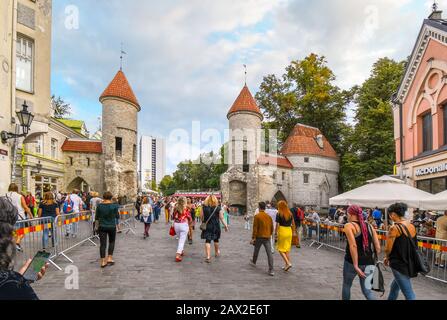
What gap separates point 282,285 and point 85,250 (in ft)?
21.5

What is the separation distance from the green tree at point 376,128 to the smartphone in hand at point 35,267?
28593 mm

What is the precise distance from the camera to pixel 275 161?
118 feet

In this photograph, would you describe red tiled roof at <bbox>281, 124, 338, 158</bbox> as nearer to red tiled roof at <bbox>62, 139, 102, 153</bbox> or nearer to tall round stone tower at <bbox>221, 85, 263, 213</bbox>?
tall round stone tower at <bbox>221, 85, 263, 213</bbox>

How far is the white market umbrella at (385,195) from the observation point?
10359mm

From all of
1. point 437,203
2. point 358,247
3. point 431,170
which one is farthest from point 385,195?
point 431,170

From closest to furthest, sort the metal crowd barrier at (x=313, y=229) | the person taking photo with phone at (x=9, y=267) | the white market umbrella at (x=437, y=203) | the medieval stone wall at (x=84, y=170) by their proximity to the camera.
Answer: the person taking photo with phone at (x=9, y=267) → the white market umbrella at (x=437, y=203) → the metal crowd barrier at (x=313, y=229) → the medieval stone wall at (x=84, y=170)

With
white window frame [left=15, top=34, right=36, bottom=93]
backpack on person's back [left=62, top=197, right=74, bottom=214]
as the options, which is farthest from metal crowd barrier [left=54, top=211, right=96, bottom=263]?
white window frame [left=15, top=34, right=36, bottom=93]

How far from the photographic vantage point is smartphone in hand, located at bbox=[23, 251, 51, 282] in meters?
2.46

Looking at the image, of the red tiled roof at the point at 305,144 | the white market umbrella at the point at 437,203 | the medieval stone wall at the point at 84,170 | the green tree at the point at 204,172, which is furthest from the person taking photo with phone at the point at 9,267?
the green tree at the point at 204,172

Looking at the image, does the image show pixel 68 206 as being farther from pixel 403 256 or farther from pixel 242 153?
pixel 242 153

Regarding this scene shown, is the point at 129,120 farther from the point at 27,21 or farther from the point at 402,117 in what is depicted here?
the point at 402,117

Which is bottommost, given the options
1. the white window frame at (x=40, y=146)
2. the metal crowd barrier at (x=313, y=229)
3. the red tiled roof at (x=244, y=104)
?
the metal crowd barrier at (x=313, y=229)

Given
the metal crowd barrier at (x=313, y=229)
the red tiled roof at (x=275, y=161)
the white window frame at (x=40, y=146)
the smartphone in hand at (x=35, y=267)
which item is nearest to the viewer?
the smartphone in hand at (x=35, y=267)

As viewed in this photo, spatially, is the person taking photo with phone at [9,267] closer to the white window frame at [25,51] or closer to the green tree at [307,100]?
the white window frame at [25,51]
